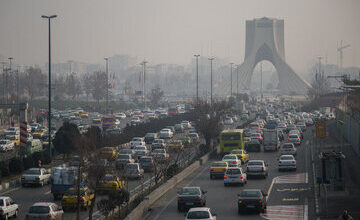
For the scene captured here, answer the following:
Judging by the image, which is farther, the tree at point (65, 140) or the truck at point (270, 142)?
the truck at point (270, 142)

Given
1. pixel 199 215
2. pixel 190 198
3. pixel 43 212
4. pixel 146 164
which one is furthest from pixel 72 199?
pixel 146 164

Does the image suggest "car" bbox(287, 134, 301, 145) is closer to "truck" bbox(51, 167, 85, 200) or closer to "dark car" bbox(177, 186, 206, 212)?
"truck" bbox(51, 167, 85, 200)

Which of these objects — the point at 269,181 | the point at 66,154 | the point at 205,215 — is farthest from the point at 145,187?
the point at 66,154

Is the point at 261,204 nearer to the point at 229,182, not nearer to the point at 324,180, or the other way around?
the point at 324,180

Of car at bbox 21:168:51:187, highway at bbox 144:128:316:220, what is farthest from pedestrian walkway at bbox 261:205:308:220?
car at bbox 21:168:51:187

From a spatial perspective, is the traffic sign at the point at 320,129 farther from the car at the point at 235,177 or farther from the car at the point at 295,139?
the car at the point at 295,139

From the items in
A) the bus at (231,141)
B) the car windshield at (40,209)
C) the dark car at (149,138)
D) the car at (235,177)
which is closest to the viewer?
the car windshield at (40,209)

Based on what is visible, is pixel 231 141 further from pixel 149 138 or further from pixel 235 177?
pixel 235 177

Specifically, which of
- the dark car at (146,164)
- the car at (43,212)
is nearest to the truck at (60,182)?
the car at (43,212)
